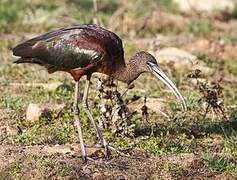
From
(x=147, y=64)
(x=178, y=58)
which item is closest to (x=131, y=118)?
(x=147, y=64)

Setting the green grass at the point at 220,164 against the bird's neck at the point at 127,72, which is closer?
the green grass at the point at 220,164

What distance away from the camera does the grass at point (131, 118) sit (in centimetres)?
662

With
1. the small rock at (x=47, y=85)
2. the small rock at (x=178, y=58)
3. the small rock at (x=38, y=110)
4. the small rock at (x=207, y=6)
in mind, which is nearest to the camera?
the small rock at (x=38, y=110)

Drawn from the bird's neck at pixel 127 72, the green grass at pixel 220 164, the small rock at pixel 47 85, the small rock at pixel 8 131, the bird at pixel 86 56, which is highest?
the bird at pixel 86 56

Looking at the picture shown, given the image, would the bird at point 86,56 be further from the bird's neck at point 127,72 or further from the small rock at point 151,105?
the small rock at point 151,105

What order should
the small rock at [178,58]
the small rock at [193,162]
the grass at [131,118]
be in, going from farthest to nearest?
the small rock at [178,58] < the small rock at [193,162] < the grass at [131,118]

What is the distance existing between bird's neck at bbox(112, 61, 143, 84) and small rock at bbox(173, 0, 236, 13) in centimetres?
743

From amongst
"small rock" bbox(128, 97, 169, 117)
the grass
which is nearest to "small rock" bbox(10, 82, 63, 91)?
the grass

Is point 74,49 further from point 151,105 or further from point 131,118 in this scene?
point 151,105

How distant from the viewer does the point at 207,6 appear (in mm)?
14391

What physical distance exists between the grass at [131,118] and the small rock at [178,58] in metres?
0.12

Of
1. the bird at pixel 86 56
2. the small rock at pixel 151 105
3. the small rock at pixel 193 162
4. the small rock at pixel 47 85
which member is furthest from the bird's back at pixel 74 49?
the small rock at pixel 47 85

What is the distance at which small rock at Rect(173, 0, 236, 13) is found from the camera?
14.2 m

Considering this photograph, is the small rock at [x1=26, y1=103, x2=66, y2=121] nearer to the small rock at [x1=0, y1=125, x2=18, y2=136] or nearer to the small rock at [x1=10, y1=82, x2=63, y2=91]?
the small rock at [x1=0, y1=125, x2=18, y2=136]
